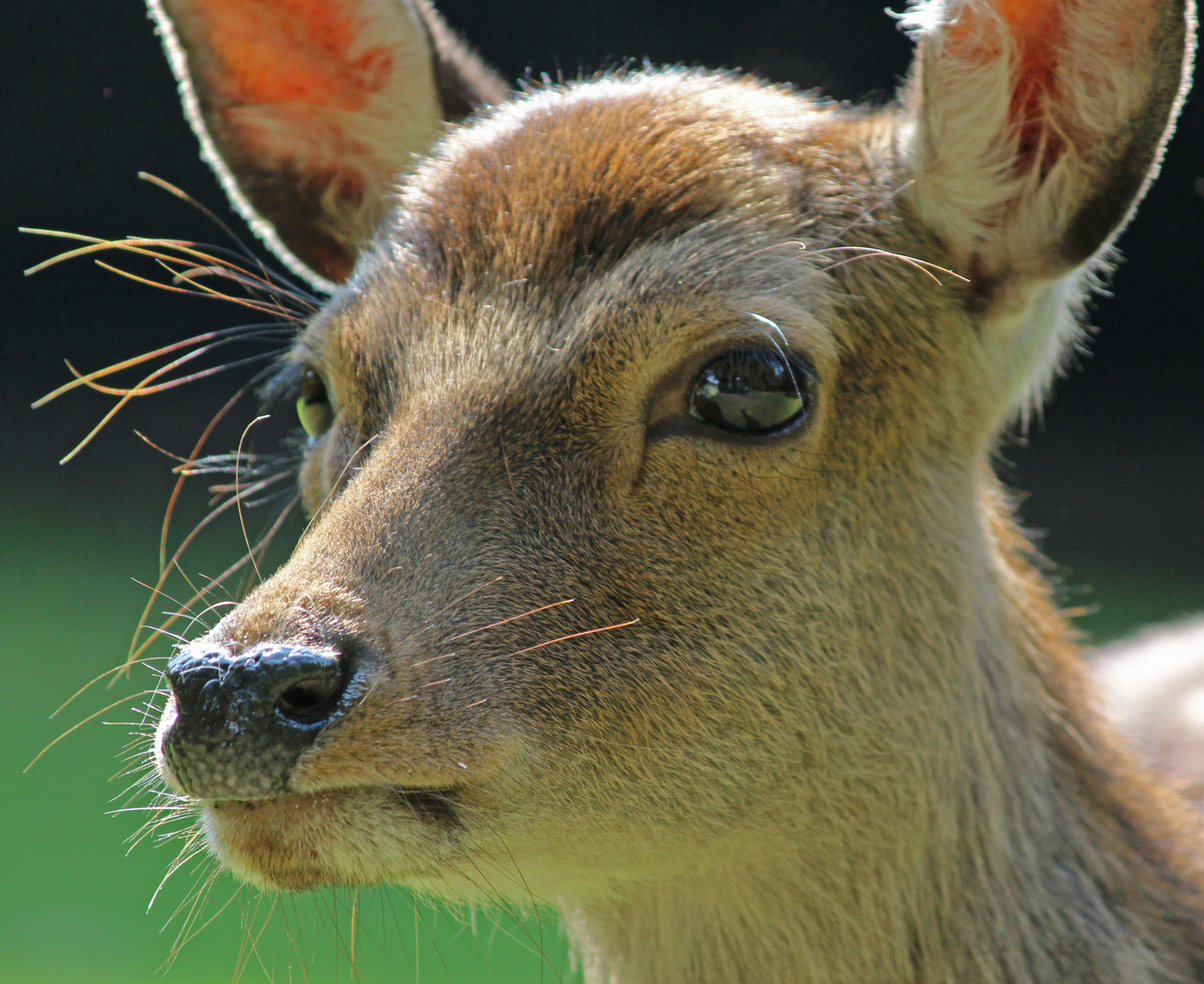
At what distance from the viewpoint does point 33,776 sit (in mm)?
7773

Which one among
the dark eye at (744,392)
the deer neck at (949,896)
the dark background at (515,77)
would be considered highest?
the dark eye at (744,392)

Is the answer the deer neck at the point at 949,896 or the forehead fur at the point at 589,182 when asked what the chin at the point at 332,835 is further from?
the forehead fur at the point at 589,182

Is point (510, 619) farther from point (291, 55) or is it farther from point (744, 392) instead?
point (291, 55)

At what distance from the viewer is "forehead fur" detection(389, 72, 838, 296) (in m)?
2.89

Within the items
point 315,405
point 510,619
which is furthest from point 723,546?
point 315,405

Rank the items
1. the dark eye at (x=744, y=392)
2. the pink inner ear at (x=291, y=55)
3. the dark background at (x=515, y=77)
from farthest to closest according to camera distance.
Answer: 1. the dark background at (x=515, y=77)
2. the pink inner ear at (x=291, y=55)
3. the dark eye at (x=744, y=392)

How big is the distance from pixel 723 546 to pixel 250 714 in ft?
A: 3.24

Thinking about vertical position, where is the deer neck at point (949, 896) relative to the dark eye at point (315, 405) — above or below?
below

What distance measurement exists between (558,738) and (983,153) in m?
1.55

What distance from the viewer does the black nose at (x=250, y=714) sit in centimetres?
231

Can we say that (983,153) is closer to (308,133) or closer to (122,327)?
(308,133)

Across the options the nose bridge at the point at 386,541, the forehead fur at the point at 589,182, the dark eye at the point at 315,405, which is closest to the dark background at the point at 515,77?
the forehead fur at the point at 589,182

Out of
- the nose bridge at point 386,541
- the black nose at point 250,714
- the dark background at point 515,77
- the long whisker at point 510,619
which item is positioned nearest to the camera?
the black nose at point 250,714

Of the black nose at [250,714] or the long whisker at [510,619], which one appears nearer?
the black nose at [250,714]
